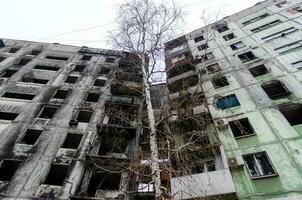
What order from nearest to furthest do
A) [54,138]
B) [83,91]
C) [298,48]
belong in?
[54,138]
[298,48]
[83,91]

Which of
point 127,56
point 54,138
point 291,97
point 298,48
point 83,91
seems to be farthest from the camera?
point 127,56

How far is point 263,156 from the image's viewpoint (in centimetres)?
1260

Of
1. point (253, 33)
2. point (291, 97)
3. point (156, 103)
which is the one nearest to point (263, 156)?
point (291, 97)

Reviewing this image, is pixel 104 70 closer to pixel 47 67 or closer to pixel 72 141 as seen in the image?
pixel 47 67

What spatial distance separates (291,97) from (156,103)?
894cm

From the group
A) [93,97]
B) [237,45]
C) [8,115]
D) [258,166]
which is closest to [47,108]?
[8,115]

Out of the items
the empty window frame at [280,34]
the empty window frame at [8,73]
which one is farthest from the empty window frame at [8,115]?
the empty window frame at [280,34]

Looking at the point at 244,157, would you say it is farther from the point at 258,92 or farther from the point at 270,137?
the point at 258,92

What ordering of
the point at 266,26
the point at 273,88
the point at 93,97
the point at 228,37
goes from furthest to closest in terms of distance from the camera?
the point at 228,37 < the point at 266,26 < the point at 93,97 < the point at 273,88

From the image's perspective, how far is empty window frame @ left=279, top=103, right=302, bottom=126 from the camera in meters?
14.2

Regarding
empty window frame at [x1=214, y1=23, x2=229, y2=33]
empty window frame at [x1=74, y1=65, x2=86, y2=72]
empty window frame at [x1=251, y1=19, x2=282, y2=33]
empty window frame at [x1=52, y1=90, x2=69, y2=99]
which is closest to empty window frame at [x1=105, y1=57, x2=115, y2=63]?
empty window frame at [x1=74, y1=65, x2=86, y2=72]

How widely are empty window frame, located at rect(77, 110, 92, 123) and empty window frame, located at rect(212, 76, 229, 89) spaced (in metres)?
11.1

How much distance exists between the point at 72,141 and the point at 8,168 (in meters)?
4.33

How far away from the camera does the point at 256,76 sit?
60.3 feet
